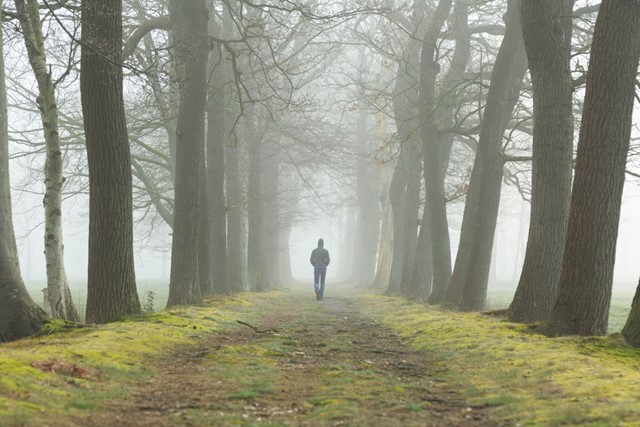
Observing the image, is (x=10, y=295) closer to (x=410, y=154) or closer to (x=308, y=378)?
(x=308, y=378)

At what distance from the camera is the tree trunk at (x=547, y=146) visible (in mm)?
12664

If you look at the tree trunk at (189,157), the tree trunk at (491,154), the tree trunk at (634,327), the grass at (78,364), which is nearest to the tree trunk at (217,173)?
the tree trunk at (189,157)

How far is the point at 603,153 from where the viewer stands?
32.9 feet

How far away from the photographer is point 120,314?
38.9ft

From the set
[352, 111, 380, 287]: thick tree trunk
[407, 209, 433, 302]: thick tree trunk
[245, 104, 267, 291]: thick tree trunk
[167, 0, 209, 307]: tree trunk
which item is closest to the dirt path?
[167, 0, 209, 307]: tree trunk

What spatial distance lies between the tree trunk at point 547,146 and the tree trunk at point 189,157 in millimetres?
7309

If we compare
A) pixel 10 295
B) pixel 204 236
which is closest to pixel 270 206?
pixel 204 236

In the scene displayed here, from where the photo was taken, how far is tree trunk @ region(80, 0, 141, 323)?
37.5ft

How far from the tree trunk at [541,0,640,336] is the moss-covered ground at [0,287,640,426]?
1009 millimetres

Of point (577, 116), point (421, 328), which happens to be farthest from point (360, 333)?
point (577, 116)

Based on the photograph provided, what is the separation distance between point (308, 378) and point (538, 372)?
236 cm

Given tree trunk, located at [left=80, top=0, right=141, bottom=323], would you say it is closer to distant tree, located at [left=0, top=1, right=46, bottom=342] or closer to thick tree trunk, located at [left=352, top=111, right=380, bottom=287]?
→ distant tree, located at [left=0, top=1, right=46, bottom=342]

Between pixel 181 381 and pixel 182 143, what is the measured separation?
994cm

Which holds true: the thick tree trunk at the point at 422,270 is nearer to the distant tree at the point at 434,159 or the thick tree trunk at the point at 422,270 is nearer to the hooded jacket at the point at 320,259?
the distant tree at the point at 434,159
